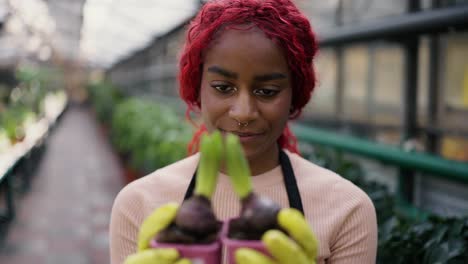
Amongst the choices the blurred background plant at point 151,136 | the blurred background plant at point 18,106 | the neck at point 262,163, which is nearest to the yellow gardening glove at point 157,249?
the neck at point 262,163

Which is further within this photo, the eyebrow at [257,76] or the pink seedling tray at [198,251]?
the eyebrow at [257,76]

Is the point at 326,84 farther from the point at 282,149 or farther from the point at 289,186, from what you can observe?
the point at 289,186

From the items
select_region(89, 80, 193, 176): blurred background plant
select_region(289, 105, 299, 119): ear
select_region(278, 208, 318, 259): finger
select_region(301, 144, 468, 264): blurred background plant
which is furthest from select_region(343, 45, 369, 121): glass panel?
select_region(278, 208, 318, 259): finger

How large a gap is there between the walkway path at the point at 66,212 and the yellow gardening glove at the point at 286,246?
4.44 metres

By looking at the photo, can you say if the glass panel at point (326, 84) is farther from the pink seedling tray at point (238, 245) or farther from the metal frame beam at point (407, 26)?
the pink seedling tray at point (238, 245)

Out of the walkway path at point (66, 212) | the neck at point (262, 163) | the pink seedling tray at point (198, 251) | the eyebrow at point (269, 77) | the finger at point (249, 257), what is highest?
the eyebrow at point (269, 77)

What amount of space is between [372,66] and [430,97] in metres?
0.87

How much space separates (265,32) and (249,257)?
533 mm

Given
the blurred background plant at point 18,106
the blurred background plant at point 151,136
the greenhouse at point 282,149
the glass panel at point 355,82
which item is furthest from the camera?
the blurred background plant at point 18,106

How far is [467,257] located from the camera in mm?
1714

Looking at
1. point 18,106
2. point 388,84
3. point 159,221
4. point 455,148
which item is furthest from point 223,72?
point 18,106

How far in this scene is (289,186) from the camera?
1179 mm

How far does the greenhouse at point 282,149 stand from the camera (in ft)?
3.00

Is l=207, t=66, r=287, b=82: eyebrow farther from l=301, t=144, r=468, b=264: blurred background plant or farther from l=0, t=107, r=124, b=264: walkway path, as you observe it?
l=0, t=107, r=124, b=264: walkway path
